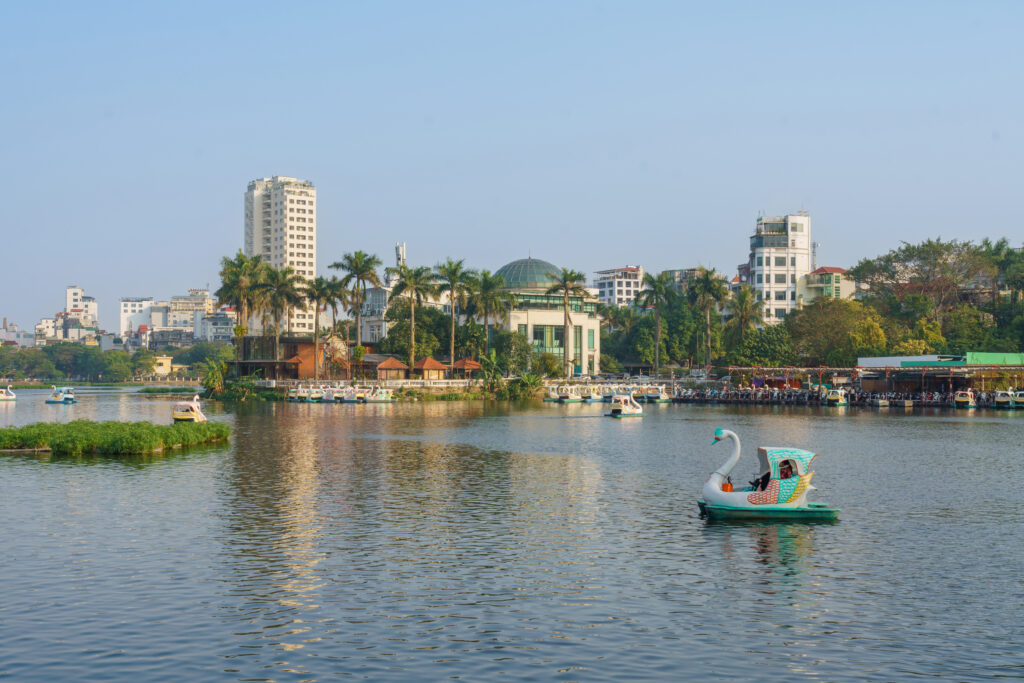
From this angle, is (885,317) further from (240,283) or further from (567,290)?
(240,283)

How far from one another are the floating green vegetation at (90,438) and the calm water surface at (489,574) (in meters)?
2.36

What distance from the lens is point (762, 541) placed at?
29062mm

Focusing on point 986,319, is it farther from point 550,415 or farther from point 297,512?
point 297,512

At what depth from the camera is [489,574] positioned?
24734 millimetres

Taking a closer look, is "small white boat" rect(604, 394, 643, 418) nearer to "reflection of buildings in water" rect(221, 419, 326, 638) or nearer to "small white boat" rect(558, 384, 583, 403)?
"small white boat" rect(558, 384, 583, 403)

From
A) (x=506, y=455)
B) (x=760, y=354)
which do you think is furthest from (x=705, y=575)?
(x=760, y=354)

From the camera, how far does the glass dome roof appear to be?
571ft

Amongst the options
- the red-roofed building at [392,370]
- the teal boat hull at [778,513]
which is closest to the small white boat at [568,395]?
the red-roofed building at [392,370]

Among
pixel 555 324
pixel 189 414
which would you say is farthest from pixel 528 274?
pixel 189 414

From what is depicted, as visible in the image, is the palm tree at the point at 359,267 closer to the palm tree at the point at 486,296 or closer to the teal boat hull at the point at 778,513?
the palm tree at the point at 486,296

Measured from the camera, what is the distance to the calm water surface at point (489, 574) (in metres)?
18.0

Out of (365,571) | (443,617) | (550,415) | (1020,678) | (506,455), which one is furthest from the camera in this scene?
(550,415)

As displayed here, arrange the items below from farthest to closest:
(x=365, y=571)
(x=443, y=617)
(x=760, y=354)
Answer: (x=760, y=354) < (x=365, y=571) < (x=443, y=617)

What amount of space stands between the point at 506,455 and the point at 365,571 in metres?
30.3
